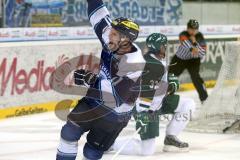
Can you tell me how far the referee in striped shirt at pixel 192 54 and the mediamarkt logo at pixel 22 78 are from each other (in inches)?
82.6

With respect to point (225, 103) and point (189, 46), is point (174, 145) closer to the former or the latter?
point (225, 103)

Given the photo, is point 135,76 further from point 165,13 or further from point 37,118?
point 165,13

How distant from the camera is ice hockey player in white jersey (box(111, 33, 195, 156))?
6.57 meters

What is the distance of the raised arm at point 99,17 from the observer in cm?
469

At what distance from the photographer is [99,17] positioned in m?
4.72

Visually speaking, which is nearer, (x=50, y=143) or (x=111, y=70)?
(x=111, y=70)

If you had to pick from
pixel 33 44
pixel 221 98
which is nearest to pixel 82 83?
pixel 221 98

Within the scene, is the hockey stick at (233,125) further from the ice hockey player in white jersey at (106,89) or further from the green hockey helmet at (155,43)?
the ice hockey player in white jersey at (106,89)

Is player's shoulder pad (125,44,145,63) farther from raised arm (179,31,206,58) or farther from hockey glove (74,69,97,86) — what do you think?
raised arm (179,31,206,58)

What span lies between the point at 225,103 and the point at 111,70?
14.9 ft

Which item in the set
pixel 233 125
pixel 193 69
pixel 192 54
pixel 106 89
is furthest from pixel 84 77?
pixel 193 69

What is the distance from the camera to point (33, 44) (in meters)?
10.4

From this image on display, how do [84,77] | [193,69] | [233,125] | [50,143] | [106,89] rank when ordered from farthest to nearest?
1. [193,69]
2. [233,125]
3. [50,143]
4. [106,89]
5. [84,77]

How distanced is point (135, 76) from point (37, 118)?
5.20m
